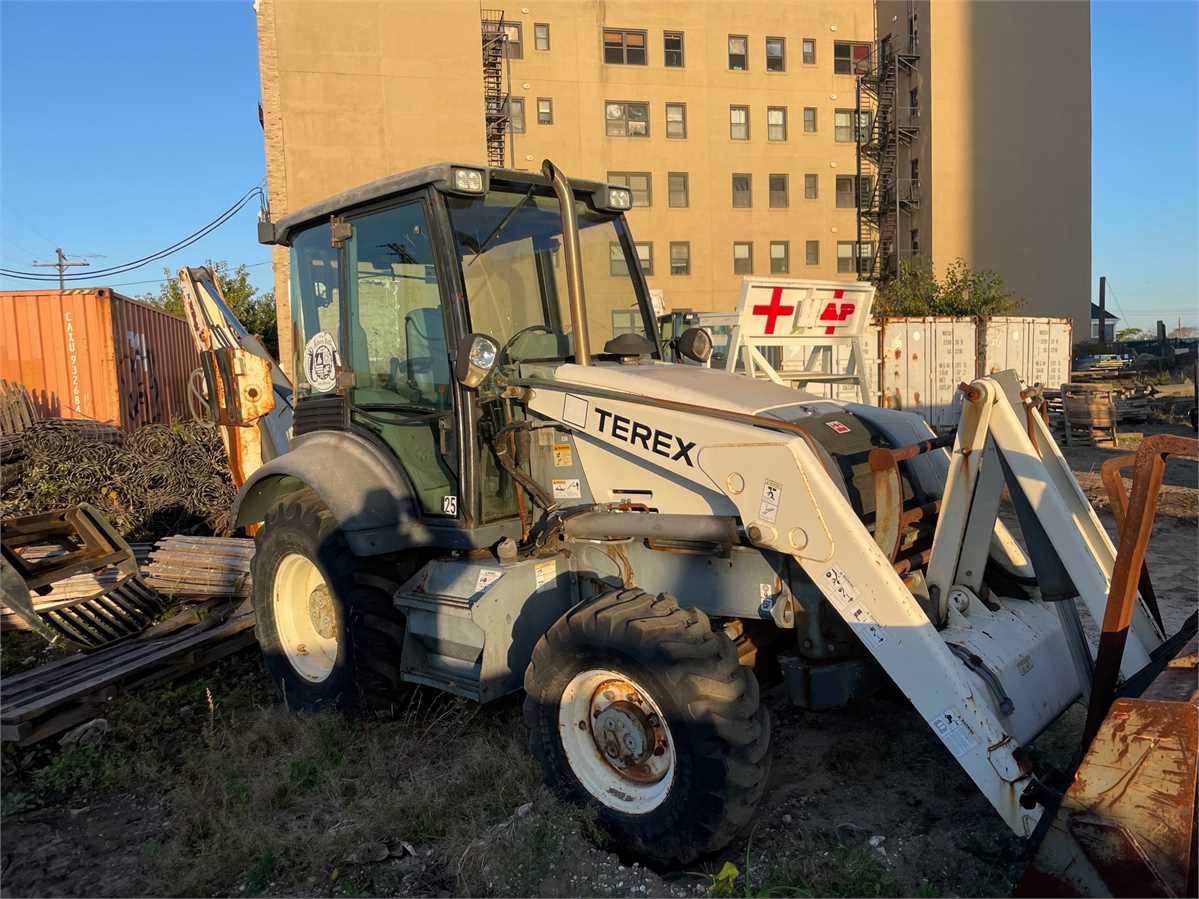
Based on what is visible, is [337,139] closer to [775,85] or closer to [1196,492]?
[775,85]

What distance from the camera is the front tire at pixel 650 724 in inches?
123

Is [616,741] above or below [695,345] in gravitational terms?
below

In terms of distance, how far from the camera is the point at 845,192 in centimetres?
3591

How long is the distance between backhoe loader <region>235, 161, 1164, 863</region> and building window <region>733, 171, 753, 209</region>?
1221 inches

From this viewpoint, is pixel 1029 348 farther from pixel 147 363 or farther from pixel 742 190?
pixel 742 190

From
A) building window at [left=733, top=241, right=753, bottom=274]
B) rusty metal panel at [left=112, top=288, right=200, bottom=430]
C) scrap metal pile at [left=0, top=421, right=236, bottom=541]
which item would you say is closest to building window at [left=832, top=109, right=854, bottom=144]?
building window at [left=733, top=241, right=753, bottom=274]

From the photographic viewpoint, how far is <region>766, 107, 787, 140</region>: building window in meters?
34.6

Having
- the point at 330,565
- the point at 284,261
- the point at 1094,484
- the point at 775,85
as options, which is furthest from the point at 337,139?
the point at 330,565

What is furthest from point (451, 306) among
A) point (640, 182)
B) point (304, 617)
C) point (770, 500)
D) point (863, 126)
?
point (863, 126)

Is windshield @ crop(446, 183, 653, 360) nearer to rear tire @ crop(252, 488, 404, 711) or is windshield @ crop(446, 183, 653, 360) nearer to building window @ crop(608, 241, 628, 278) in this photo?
building window @ crop(608, 241, 628, 278)

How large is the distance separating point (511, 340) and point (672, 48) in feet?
107

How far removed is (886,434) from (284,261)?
69.6 ft

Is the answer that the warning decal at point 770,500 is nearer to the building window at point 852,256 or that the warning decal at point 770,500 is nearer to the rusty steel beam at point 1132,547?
the rusty steel beam at point 1132,547

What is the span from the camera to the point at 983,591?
379cm
